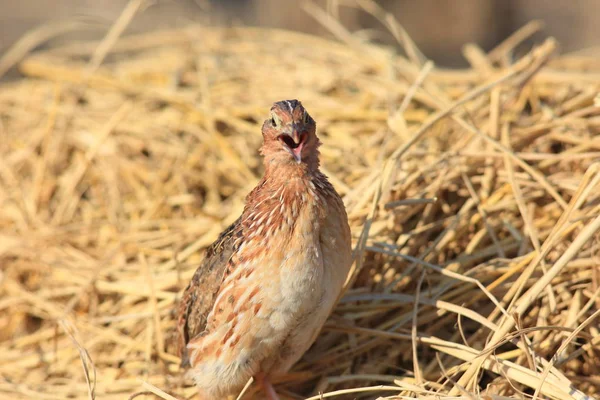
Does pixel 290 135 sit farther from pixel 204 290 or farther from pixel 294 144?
pixel 204 290

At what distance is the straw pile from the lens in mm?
3094

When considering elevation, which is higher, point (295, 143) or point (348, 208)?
point (295, 143)

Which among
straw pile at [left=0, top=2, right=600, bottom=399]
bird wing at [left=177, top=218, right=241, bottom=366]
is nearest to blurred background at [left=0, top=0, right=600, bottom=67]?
straw pile at [left=0, top=2, right=600, bottom=399]

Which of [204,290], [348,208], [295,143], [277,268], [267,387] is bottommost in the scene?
[267,387]

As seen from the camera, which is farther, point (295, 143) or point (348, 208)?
point (348, 208)

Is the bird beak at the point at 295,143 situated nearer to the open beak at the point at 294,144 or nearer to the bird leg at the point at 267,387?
the open beak at the point at 294,144

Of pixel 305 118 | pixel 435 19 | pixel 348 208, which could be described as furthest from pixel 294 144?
pixel 435 19

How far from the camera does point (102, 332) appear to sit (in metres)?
3.84

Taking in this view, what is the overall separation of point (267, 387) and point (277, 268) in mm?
719

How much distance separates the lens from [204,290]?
317 centimetres

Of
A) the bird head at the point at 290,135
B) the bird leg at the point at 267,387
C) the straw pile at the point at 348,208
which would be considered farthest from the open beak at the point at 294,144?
the bird leg at the point at 267,387

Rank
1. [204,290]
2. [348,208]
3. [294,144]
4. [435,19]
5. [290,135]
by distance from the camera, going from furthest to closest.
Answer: [435,19]
[348,208]
[204,290]
[294,144]
[290,135]

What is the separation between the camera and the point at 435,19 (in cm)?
1005

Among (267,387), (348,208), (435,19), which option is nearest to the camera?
(267,387)
